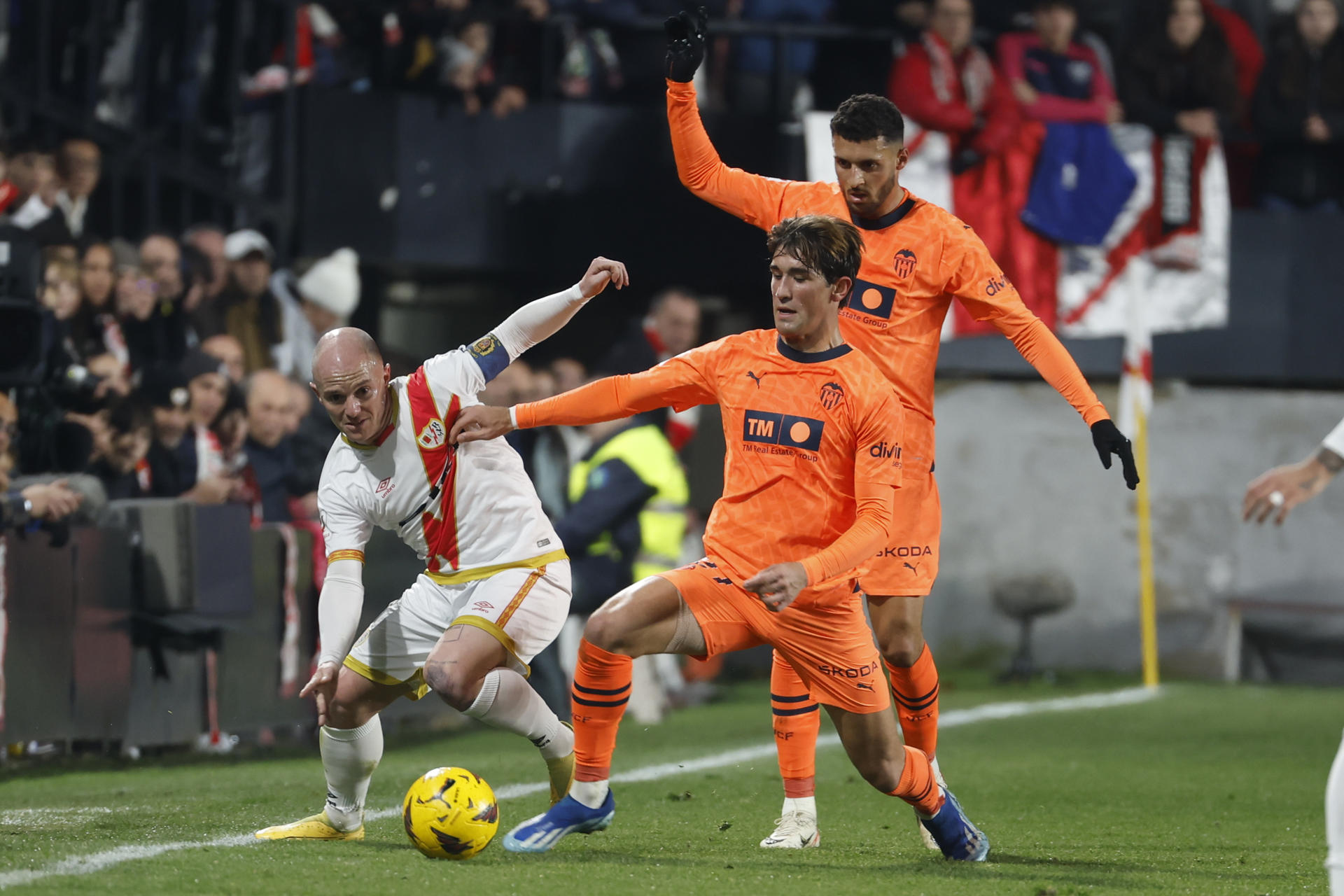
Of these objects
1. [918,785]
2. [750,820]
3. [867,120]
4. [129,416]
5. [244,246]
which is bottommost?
[750,820]

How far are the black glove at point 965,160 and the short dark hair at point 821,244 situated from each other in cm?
848

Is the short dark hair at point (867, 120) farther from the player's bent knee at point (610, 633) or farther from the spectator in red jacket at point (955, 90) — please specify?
the spectator in red jacket at point (955, 90)

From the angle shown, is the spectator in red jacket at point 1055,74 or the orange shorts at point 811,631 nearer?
the orange shorts at point 811,631

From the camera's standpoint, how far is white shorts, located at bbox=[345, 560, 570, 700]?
6008mm

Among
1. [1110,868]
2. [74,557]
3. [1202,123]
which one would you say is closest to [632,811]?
[1110,868]

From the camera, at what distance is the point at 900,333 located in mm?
6301

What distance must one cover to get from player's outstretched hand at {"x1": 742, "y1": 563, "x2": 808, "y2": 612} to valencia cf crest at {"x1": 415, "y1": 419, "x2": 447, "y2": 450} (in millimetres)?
1541

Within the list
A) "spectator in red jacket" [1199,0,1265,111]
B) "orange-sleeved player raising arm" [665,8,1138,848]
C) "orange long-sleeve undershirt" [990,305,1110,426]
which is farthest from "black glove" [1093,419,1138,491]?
"spectator in red jacket" [1199,0,1265,111]

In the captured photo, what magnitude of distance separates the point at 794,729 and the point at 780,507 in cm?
103

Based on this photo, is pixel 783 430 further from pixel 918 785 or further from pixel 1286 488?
pixel 1286 488

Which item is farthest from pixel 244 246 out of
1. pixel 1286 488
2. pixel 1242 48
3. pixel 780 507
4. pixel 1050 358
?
pixel 1286 488

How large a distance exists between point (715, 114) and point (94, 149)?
5168 mm

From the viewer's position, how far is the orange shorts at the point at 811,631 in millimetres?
5578

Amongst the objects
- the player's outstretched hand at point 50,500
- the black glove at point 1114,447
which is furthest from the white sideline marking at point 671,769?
the black glove at point 1114,447
